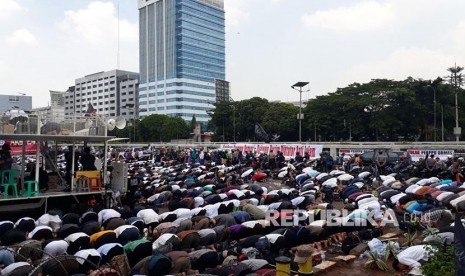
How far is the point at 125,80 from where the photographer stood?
136250 mm

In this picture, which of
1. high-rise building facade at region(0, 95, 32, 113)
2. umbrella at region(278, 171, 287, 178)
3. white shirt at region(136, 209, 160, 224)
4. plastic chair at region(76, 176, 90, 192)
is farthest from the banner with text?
high-rise building facade at region(0, 95, 32, 113)

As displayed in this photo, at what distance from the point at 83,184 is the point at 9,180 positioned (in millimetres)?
2331

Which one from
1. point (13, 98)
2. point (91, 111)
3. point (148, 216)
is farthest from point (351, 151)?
point (13, 98)

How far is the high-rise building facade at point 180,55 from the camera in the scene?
395 ft

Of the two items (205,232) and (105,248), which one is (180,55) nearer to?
(205,232)

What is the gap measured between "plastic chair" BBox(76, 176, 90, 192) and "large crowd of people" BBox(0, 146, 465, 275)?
635 millimetres

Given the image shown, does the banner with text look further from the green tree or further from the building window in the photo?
the building window

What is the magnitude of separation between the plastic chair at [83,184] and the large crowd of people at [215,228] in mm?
635

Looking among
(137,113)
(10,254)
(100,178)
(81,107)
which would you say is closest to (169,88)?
(137,113)

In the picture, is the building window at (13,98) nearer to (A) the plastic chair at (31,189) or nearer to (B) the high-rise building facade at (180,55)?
(B) the high-rise building facade at (180,55)

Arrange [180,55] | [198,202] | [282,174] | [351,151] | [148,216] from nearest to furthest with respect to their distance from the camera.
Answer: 1. [148,216]
2. [198,202]
3. [282,174]
4. [351,151]
5. [180,55]

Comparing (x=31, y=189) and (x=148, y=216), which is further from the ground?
(x=31, y=189)

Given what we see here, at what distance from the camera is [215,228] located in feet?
35.6

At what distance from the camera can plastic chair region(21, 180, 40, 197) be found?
13812 mm
